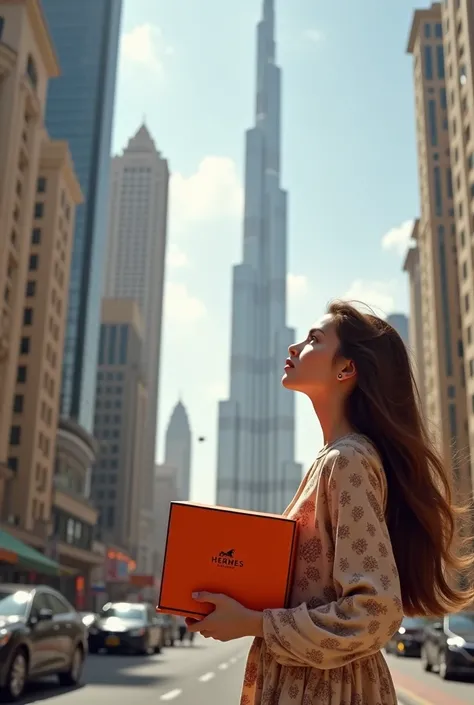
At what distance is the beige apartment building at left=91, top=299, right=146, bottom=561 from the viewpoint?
432ft

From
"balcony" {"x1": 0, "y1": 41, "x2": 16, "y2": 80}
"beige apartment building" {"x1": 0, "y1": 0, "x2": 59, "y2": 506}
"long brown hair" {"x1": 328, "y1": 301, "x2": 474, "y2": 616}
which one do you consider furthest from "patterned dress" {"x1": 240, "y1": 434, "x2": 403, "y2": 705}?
"balcony" {"x1": 0, "y1": 41, "x2": 16, "y2": 80}

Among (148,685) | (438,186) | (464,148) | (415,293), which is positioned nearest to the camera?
(148,685)

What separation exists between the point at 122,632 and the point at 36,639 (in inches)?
427

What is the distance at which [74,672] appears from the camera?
12.5 meters

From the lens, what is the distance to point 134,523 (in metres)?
137

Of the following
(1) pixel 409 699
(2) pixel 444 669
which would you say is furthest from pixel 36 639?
(2) pixel 444 669

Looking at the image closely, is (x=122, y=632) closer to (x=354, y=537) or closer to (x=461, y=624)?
(x=461, y=624)

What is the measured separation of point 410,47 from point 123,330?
68.8 meters

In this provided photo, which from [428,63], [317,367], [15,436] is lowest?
[317,367]

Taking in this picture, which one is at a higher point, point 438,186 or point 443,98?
point 443,98

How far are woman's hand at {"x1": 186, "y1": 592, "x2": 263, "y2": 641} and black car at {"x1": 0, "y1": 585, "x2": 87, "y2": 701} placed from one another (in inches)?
339

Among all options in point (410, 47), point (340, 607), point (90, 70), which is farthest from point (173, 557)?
point (90, 70)

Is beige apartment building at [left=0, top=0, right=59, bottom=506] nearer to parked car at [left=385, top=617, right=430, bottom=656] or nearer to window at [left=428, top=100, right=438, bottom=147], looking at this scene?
parked car at [left=385, top=617, right=430, bottom=656]

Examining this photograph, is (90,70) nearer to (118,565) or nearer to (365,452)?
(118,565)
